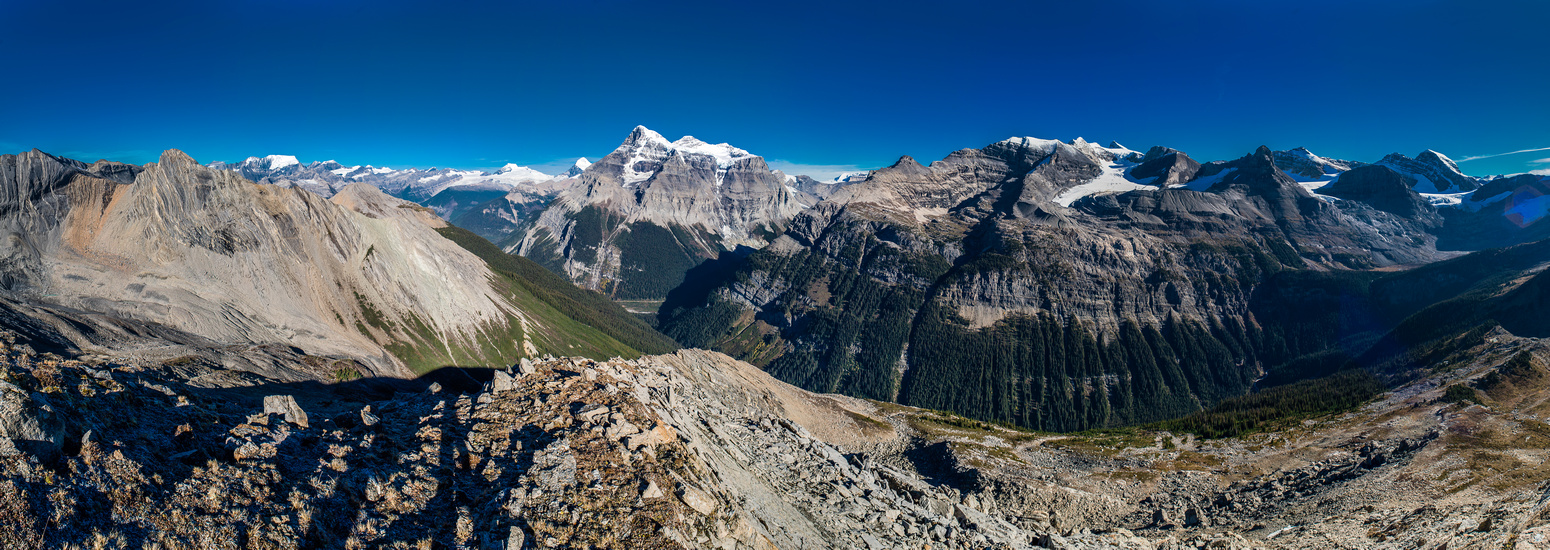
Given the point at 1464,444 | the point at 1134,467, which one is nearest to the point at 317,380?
the point at 1134,467

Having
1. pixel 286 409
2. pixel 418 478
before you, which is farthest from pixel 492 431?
pixel 286 409

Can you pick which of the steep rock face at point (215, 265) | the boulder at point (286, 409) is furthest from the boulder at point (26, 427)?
the steep rock face at point (215, 265)

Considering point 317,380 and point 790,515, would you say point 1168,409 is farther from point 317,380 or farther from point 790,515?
point 317,380

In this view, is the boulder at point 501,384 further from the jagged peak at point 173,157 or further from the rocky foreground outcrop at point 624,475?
the jagged peak at point 173,157

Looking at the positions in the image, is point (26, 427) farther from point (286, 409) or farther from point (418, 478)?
point (286, 409)

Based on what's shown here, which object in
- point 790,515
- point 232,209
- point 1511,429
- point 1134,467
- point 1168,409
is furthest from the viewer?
point 1168,409

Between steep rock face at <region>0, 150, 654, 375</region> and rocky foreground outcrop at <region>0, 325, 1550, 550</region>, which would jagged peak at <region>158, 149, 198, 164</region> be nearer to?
steep rock face at <region>0, 150, 654, 375</region>

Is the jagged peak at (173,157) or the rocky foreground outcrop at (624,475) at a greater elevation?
the jagged peak at (173,157)

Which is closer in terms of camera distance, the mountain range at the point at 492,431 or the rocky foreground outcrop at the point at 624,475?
the rocky foreground outcrop at the point at 624,475
